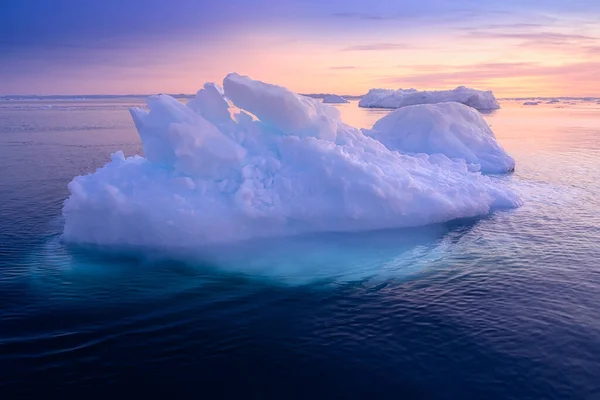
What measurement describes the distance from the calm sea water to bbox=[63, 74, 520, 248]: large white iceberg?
68 centimetres

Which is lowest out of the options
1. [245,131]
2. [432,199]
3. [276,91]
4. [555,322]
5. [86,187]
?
[555,322]

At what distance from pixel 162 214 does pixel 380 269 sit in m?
5.34

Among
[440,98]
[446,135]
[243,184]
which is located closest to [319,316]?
[243,184]

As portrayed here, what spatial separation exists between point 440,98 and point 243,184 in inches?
2602

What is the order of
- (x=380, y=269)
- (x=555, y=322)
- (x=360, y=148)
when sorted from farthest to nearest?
(x=360, y=148)
(x=380, y=269)
(x=555, y=322)

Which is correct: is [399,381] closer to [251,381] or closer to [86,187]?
[251,381]

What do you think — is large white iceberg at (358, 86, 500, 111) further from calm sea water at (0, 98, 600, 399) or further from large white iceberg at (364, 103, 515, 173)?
calm sea water at (0, 98, 600, 399)

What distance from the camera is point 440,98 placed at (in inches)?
2874

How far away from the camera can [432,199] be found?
551 inches

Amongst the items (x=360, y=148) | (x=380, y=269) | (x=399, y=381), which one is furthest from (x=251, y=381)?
(x=360, y=148)

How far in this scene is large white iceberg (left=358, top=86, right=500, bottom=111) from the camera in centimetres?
7381

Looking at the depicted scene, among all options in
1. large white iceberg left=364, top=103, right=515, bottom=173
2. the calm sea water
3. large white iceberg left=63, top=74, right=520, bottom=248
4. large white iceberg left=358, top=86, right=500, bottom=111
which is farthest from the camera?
large white iceberg left=358, top=86, right=500, bottom=111

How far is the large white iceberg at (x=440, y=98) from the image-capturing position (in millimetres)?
73812

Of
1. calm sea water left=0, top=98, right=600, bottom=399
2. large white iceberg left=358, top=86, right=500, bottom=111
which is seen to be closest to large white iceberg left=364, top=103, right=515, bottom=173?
calm sea water left=0, top=98, right=600, bottom=399
